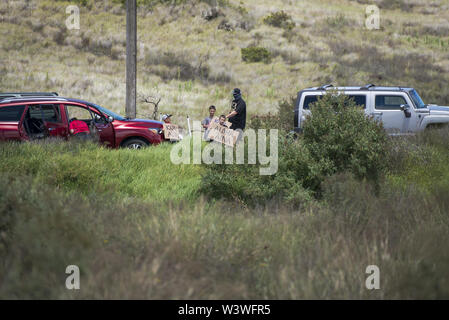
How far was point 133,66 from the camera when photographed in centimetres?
1378

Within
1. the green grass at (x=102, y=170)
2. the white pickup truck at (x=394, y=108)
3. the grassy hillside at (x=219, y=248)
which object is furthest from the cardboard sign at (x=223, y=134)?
the white pickup truck at (x=394, y=108)

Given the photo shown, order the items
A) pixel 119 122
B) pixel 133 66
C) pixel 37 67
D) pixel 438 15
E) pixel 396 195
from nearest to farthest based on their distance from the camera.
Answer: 1. pixel 396 195
2. pixel 119 122
3. pixel 133 66
4. pixel 37 67
5. pixel 438 15

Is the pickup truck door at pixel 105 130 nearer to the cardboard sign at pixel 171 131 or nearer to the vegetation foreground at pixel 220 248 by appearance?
the cardboard sign at pixel 171 131

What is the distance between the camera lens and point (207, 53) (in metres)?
36.5

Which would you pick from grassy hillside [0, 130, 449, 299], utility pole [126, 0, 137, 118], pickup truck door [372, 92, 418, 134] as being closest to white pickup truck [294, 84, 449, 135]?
pickup truck door [372, 92, 418, 134]

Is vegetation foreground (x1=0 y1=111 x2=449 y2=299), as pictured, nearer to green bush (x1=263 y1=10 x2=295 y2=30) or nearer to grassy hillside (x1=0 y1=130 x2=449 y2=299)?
grassy hillside (x1=0 y1=130 x2=449 y2=299)

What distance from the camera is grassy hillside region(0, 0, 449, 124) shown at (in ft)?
88.6

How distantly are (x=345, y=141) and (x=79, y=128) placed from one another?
619 centimetres

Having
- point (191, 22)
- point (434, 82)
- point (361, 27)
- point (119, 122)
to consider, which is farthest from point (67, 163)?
point (361, 27)

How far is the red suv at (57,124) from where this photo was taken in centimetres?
1030

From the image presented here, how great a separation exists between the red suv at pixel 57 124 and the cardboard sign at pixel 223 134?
3168 millimetres

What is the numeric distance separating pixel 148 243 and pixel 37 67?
29199mm
